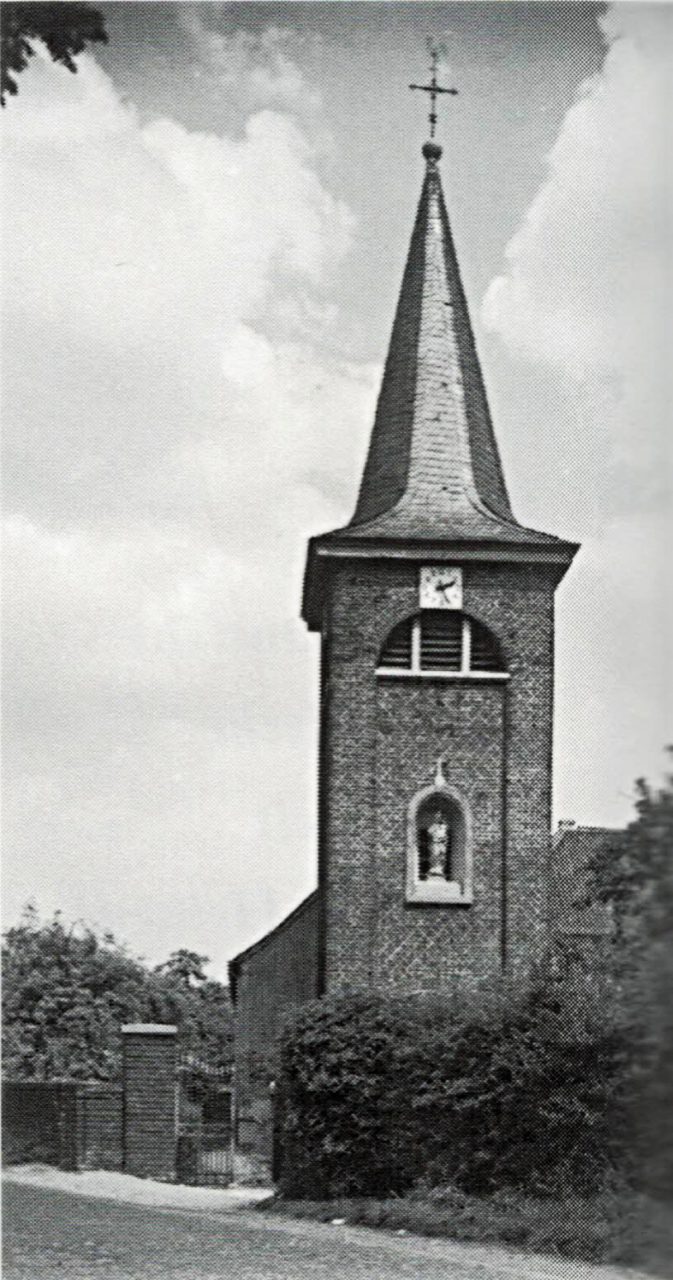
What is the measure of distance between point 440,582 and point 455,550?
52cm

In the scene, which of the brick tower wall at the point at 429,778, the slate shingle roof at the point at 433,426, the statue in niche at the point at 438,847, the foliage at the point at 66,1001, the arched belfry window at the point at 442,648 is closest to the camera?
the brick tower wall at the point at 429,778

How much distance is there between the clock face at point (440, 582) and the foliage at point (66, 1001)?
13156 mm

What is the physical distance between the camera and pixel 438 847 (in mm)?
29859

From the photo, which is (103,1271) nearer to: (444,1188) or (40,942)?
(444,1188)

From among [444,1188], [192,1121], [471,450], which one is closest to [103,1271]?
[444,1188]

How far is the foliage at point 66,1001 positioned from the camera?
136 ft

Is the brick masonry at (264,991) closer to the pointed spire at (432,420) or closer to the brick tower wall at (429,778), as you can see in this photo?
the brick tower wall at (429,778)

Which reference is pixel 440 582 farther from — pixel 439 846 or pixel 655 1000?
pixel 655 1000

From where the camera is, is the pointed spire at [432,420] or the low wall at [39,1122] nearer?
the low wall at [39,1122]

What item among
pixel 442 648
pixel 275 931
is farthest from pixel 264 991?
→ pixel 442 648

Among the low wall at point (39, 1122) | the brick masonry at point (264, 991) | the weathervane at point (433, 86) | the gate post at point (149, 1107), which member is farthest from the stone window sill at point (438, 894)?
the weathervane at point (433, 86)

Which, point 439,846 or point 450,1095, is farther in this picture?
point 439,846

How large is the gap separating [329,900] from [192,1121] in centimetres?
357

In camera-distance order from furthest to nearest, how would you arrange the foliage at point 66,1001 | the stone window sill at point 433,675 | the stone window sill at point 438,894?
the foliage at point 66,1001
the stone window sill at point 433,675
the stone window sill at point 438,894
